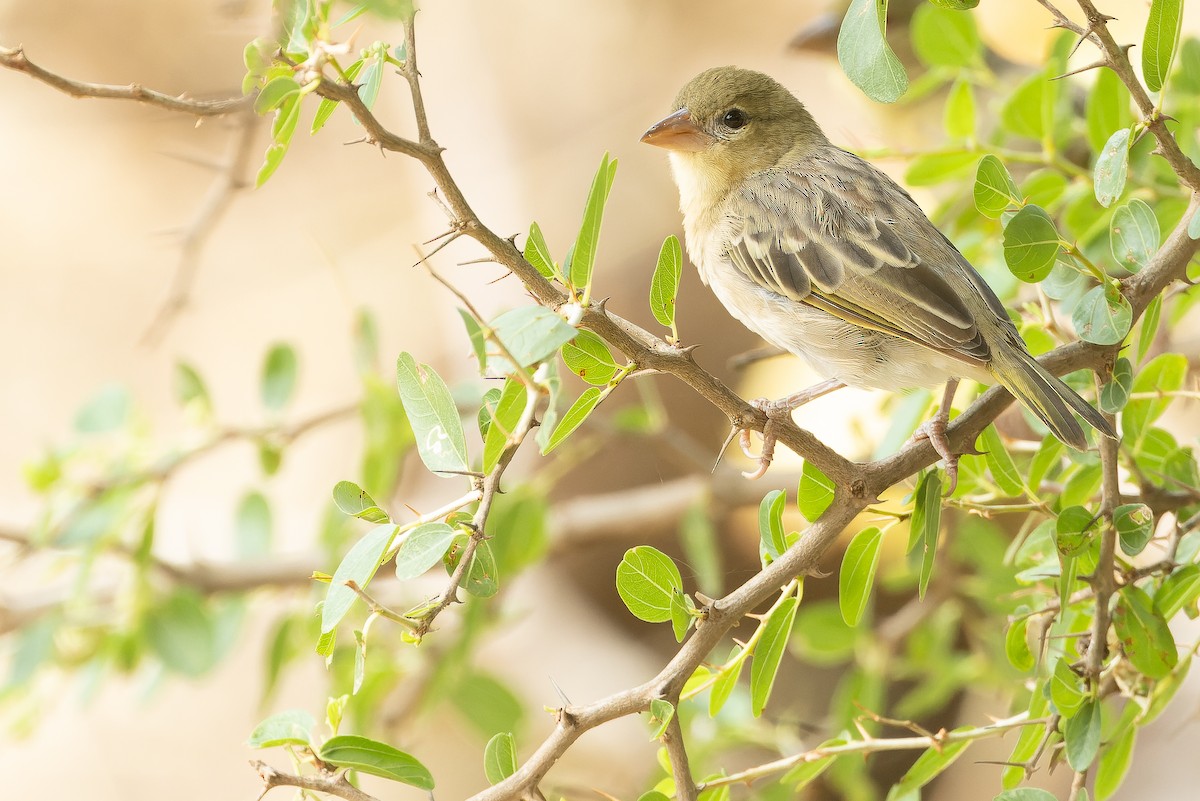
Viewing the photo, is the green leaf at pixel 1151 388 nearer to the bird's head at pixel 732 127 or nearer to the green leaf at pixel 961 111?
the green leaf at pixel 961 111

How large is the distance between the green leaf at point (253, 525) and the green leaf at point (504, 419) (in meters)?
2.20

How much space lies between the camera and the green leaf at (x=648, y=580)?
6.07 feet

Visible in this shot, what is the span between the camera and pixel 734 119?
10.9 ft

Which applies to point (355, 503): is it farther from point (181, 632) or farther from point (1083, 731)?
point (181, 632)

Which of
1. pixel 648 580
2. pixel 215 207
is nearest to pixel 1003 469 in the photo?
pixel 648 580

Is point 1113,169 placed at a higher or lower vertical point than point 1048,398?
higher

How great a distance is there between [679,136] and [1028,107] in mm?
964

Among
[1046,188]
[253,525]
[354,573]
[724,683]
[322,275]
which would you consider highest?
[322,275]

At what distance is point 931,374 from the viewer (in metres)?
2.60

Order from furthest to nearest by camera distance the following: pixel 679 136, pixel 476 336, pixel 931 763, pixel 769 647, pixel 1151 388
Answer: pixel 679 136 < pixel 1151 388 < pixel 931 763 < pixel 769 647 < pixel 476 336

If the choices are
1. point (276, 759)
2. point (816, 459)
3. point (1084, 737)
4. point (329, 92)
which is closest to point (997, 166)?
point (816, 459)

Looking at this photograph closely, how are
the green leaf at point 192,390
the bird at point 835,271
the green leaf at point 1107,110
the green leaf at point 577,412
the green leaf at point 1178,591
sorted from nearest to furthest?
1. the green leaf at point 577,412
2. the green leaf at point 1178,591
3. the bird at point 835,271
4. the green leaf at point 1107,110
5. the green leaf at point 192,390

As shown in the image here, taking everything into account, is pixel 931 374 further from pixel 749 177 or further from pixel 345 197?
pixel 345 197

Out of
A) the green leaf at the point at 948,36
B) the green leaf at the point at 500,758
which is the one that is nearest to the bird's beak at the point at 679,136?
the green leaf at the point at 948,36
